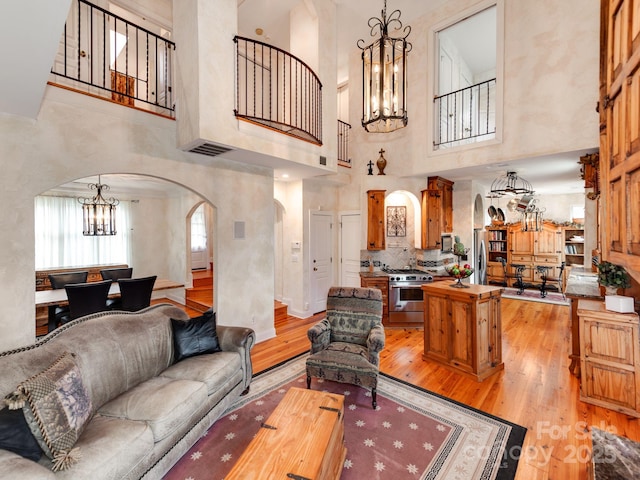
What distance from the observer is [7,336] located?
8.14 ft

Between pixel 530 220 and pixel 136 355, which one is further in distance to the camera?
pixel 530 220

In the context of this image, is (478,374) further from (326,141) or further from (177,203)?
(177,203)

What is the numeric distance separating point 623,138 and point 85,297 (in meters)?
5.26

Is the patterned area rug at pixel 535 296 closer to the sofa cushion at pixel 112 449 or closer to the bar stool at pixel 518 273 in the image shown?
the bar stool at pixel 518 273

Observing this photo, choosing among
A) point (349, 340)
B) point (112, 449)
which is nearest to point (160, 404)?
point (112, 449)

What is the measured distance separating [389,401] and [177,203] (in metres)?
6.71

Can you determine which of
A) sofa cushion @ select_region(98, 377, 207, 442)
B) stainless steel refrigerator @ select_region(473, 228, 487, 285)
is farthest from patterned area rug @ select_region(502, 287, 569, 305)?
sofa cushion @ select_region(98, 377, 207, 442)

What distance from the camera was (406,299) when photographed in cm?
534

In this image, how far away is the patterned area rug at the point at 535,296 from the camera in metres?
6.85

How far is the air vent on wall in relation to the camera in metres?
3.48

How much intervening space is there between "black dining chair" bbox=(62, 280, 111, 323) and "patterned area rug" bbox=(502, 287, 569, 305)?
28.1ft

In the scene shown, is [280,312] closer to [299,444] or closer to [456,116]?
[299,444]

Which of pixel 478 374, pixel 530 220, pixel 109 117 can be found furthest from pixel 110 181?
pixel 530 220

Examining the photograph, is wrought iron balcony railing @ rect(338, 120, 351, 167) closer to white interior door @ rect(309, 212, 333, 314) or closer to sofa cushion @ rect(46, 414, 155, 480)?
white interior door @ rect(309, 212, 333, 314)
